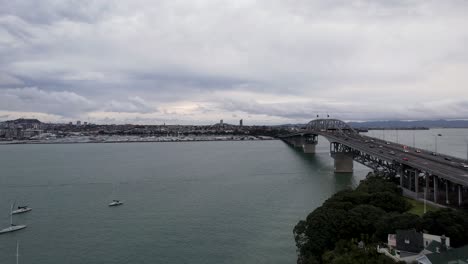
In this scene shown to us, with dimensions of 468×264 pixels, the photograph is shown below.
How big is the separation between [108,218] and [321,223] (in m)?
17.9

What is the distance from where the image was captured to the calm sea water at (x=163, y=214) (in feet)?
72.5

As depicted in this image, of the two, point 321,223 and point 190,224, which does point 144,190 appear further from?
point 321,223

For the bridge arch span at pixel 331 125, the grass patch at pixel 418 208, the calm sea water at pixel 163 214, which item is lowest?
the calm sea water at pixel 163 214

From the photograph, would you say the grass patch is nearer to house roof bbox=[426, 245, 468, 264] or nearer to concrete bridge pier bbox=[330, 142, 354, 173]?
house roof bbox=[426, 245, 468, 264]

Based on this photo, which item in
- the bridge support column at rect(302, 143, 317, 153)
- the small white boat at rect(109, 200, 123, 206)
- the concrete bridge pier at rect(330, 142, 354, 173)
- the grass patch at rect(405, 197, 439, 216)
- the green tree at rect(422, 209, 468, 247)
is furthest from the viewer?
the bridge support column at rect(302, 143, 317, 153)

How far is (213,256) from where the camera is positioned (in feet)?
69.5

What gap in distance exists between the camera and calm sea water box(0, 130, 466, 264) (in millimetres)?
22109

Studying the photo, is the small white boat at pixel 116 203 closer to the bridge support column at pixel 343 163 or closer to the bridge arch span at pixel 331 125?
the bridge support column at pixel 343 163

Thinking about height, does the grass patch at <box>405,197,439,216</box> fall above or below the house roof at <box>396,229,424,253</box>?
below

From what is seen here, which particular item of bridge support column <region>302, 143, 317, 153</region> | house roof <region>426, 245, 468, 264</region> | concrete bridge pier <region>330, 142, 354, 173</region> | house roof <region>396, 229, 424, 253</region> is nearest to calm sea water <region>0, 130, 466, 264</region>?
concrete bridge pier <region>330, 142, 354, 173</region>

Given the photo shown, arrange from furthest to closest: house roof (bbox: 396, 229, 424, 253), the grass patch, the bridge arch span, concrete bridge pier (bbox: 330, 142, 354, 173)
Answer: the bridge arch span → concrete bridge pier (bbox: 330, 142, 354, 173) → the grass patch → house roof (bbox: 396, 229, 424, 253)

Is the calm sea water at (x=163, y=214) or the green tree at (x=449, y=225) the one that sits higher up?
the green tree at (x=449, y=225)

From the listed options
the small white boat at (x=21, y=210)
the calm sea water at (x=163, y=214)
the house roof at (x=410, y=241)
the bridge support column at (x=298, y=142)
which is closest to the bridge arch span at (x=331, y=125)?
the bridge support column at (x=298, y=142)

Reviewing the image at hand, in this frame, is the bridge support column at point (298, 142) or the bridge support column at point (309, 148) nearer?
the bridge support column at point (309, 148)
